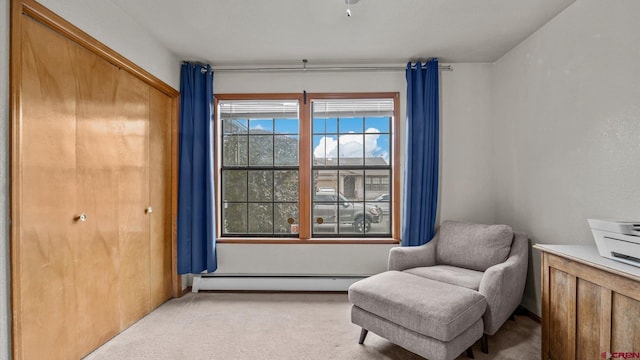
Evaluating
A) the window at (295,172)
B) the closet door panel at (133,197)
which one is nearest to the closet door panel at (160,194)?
the closet door panel at (133,197)

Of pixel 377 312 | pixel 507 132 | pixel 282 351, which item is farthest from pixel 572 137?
pixel 282 351

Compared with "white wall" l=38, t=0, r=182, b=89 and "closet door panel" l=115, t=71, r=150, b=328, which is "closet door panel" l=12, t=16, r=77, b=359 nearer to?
"white wall" l=38, t=0, r=182, b=89

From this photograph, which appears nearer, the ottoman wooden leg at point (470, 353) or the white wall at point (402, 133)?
the ottoman wooden leg at point (470, 353)

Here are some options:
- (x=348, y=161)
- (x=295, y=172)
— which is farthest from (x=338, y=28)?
(x=295, y=172)

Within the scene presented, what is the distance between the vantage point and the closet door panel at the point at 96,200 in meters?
1.87

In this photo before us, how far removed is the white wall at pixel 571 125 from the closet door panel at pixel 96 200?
339 cm

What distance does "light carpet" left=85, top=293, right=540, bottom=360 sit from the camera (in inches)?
77.1

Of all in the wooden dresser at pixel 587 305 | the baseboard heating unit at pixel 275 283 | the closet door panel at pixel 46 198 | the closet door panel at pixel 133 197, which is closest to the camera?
the wooden dresser at pixel 587 305

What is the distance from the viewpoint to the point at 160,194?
2.74m

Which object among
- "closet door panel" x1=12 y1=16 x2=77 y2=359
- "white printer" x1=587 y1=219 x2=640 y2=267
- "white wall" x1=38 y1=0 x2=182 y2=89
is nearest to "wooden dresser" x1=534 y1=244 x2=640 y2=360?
"white printer" x1=587 y1=219 x2=640 y2=267

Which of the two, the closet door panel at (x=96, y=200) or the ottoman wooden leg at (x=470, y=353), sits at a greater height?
the closet door panel at (x=96, y=200)

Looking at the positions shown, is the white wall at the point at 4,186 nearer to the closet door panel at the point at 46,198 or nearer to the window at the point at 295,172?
the closet door panel at the point at 46,198

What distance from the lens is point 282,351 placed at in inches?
78.6

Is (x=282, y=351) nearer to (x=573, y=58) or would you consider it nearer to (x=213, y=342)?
(x=213, y=342)
